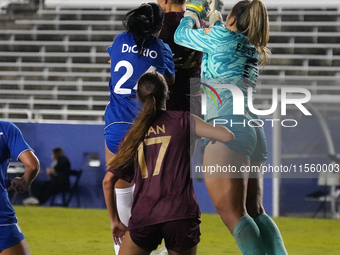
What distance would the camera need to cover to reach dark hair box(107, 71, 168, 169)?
2633 mm

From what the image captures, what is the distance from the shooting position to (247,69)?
323cm

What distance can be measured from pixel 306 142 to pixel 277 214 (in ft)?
3.60

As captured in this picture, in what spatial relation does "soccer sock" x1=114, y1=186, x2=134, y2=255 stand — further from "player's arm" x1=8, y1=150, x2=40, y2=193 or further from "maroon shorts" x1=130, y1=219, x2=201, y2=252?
"maroon shorts" x1=130, y1=219, x2=201, y2=252

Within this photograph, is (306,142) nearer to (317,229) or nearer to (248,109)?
(317,229)

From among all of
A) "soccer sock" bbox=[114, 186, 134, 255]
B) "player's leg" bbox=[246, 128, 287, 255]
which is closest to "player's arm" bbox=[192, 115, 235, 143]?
"player's leg" bbox=[246, 128, 287, 255]

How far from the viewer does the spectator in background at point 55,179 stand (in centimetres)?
863

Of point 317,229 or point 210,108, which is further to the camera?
point 317,229

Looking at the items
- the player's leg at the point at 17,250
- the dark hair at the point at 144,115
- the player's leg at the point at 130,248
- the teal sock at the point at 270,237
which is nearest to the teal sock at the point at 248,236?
the teal sock at the point at 270,237

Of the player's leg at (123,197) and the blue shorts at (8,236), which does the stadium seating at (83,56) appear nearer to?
the player's leg at (123,197)

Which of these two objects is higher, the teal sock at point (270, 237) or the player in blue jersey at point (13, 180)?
the player in blue jersey at point (13, 180)

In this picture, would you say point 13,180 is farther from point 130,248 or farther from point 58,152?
point 58,152

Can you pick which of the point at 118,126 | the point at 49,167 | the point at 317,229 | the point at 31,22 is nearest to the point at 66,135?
the point at 49,167

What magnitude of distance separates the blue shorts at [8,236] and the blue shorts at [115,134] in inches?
29.9

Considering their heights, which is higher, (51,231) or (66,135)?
(66,135)
